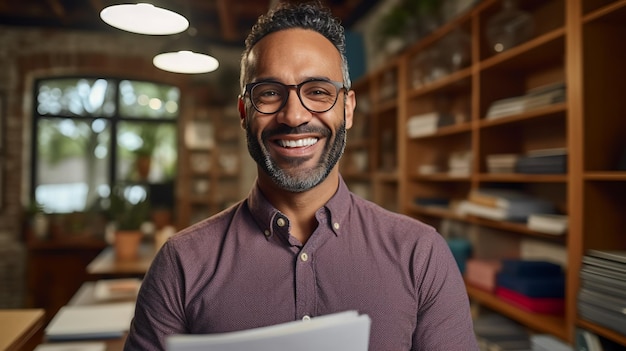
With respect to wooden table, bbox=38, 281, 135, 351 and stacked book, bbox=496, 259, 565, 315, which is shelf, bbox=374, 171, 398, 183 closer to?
stacked book, bbox=496, 259, 565, 315

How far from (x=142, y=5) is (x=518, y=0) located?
5.95ft

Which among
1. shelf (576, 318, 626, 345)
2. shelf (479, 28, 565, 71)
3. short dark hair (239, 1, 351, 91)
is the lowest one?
shelf (576, 318, 626, 345)

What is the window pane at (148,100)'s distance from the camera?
19.2 feet

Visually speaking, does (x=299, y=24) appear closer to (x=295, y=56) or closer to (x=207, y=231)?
(x=295, y=56)

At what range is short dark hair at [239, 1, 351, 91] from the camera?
3.75 ft

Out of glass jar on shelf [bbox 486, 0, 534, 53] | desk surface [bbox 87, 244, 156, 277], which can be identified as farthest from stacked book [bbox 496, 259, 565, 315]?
desk surface [bbox 87, 244, 156, 277]

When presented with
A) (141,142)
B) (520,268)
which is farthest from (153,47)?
(520,268)

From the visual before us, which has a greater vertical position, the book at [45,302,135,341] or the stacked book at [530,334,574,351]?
the book at [45,302,135,341]

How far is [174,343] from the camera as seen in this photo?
598 millimetres

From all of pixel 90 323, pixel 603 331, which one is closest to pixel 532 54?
pixel 603 331

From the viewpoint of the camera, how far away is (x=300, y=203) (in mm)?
1151

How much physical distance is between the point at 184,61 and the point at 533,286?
75.6 inches

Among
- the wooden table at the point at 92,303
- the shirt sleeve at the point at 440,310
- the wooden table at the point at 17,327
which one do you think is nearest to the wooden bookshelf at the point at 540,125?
the shirt sleeve at the point at 440,310

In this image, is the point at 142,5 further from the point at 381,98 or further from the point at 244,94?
the point at 381,98
